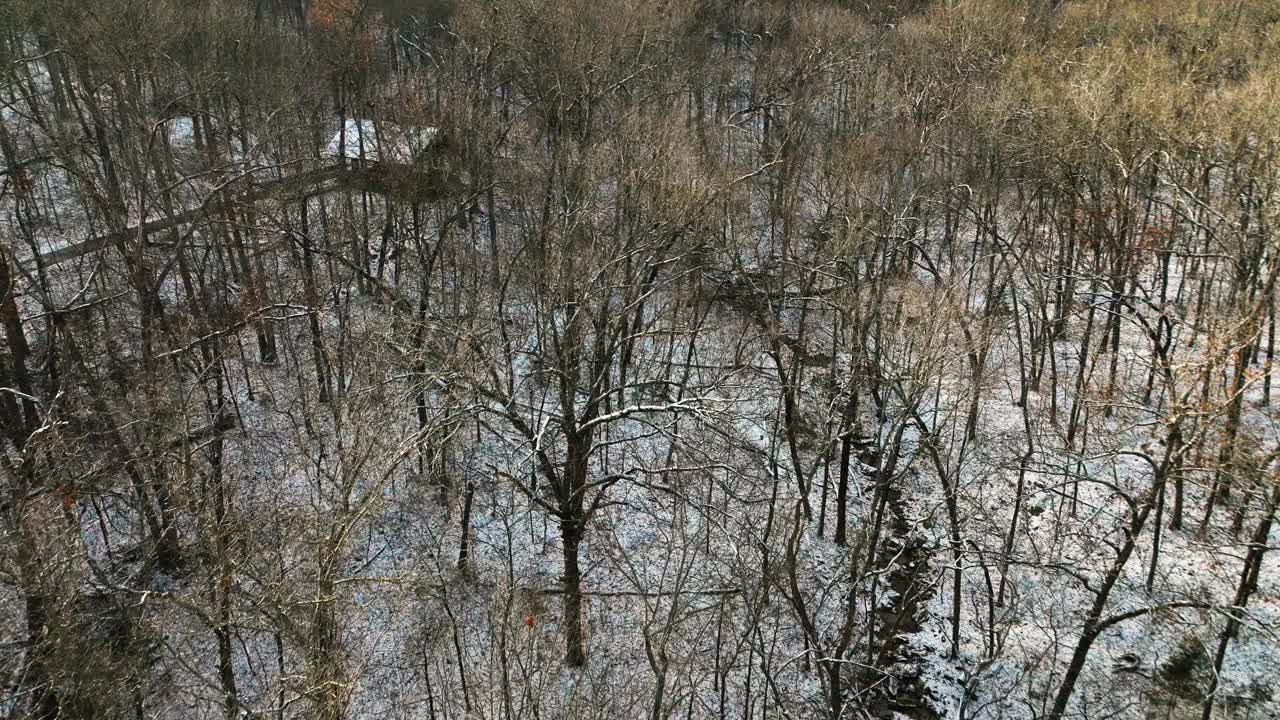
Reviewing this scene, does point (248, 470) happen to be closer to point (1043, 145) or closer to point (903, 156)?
point (903, 156)

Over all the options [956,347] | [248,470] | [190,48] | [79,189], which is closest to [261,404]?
[248,470]

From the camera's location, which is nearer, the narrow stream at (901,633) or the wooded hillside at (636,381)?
the wooded hillside at (636,381)

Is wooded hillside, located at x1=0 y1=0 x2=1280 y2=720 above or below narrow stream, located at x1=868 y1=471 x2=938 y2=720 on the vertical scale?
above

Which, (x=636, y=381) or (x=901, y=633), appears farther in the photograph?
(x=636, y=381)

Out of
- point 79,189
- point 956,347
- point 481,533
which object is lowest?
point 481,533

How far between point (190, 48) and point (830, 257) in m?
23.2

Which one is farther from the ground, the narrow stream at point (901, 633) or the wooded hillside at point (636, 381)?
the wooded hillside at point (636, 381)

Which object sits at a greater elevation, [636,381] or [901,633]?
[636,381]

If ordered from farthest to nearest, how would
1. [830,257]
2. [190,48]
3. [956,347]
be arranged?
[190,48]
[830,257]
[956,347]

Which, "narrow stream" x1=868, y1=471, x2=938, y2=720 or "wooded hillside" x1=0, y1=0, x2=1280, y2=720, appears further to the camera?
"narrow stream" x1=868, y1=471, x2=938, y2=720

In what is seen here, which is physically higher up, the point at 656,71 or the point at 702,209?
the point at 656,71

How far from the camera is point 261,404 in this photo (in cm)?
2744

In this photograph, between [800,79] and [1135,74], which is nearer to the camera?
[1135,74]

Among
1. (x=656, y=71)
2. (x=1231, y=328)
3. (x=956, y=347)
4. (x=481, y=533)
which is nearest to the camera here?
(x=1231, y=328)
